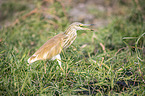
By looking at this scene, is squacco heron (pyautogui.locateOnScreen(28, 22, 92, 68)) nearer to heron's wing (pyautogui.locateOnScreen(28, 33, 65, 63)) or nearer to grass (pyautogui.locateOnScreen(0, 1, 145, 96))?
heron's wing (pyautogui.locateOnScreen(28, 33, 65, 63))

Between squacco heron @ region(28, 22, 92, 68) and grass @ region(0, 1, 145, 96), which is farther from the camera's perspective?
squacco heron @ region(28, 22, 92, 68)

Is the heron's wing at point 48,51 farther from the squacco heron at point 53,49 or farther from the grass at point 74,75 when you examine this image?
the grass at point 74,75

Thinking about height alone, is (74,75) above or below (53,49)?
below

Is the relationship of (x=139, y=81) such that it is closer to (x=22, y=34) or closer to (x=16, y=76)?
(x=16, y=76)

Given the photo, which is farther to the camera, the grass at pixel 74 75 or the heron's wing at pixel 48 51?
the heron's wing at pixel 48 51

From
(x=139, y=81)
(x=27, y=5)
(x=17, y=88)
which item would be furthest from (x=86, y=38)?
(x=27, y=5)

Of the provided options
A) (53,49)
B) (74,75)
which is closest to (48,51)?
(53,49)

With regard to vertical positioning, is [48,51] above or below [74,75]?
above

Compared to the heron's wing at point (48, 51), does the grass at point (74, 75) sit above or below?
below

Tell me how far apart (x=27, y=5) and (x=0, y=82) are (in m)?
4.21

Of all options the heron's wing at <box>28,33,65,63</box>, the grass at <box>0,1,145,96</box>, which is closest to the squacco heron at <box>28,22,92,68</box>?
the heron's wing at <box>28,33,65,63</box>

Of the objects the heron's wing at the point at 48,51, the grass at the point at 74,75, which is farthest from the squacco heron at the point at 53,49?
the grass at the point at 74,75

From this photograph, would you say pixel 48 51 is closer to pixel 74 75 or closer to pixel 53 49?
pixel 53 49

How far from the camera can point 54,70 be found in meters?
2.40
